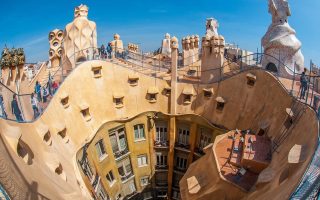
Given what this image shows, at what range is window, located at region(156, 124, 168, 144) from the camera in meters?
24.9

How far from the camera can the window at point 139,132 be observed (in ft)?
80.1

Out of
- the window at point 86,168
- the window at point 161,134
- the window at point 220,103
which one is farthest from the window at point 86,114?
the window at point 220,103

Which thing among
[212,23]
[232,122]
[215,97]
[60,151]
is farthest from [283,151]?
[212,23]

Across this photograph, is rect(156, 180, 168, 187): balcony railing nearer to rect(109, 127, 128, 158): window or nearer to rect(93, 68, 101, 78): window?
rect(109, 127, 128, 158): window

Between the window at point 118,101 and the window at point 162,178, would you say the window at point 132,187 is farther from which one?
the window at point 118,101

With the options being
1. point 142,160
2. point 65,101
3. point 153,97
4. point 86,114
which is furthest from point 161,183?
point 65,101

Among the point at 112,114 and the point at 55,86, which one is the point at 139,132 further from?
the point at 55,86

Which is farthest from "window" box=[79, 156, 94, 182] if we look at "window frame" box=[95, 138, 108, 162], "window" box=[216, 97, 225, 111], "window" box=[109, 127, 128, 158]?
"window" box=[216, 97, 225, 111]

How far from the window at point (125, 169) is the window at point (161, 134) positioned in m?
3.01

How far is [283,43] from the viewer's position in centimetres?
2167

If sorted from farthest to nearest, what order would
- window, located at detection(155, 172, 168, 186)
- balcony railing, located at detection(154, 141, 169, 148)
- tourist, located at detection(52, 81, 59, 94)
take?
window, located at detection(155, 172, 168, 186)
balcony railing, located at detection(154, 141, 169, 148)
tourist, located at detection(52, 81, 59, 94)

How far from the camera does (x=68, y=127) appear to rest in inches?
775

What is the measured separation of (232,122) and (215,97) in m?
2.41

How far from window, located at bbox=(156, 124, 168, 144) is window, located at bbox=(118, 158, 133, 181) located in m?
3.01
